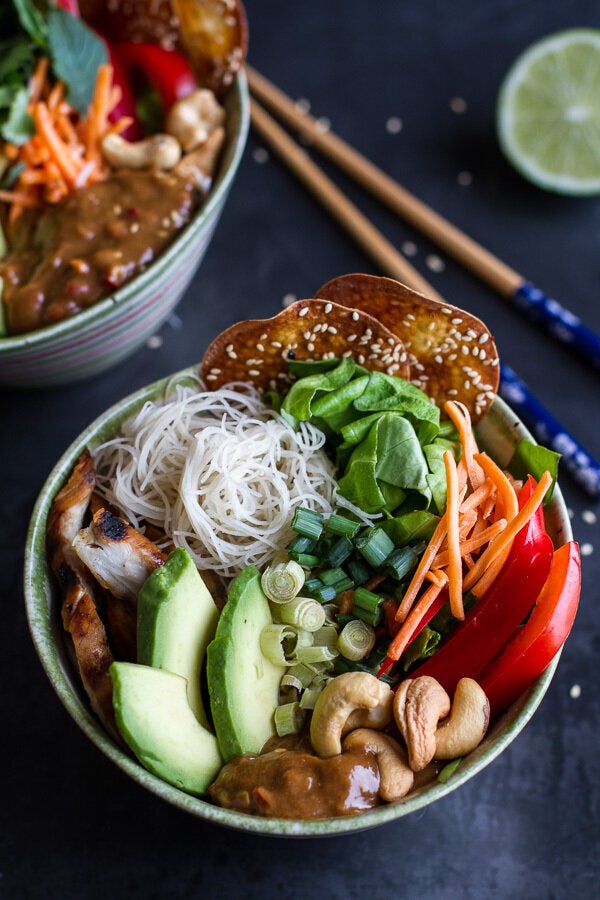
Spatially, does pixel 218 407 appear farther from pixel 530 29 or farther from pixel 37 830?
pixel 530 29

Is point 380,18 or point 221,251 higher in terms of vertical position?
point 380,18

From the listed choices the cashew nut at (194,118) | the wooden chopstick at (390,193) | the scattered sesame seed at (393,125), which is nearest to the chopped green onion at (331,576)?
the wooden chopstick at (390,193)

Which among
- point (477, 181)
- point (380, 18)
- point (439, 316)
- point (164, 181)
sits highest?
point (380, 18)

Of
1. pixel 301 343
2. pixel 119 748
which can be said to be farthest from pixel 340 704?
pixel 301 343

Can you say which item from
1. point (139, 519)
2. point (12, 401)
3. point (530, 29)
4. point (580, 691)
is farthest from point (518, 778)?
point (530, 29)

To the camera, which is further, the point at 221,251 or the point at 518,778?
the point at 221,251

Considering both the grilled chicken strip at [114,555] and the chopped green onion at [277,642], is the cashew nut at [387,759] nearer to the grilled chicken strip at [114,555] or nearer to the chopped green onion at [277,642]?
the chopped green onion at [277,642]
